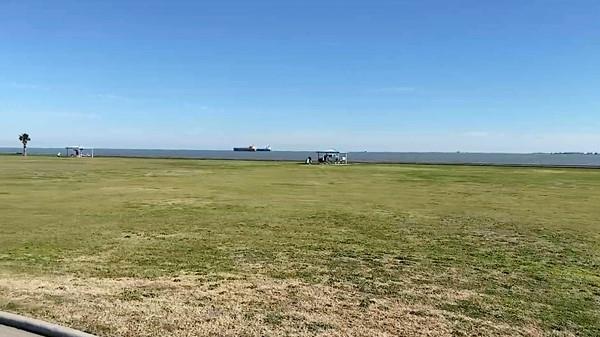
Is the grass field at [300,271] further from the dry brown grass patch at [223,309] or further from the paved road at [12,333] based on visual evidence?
the paved road at [12,333]

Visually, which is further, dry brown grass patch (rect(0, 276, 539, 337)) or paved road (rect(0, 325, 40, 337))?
dry brown grass patch (rect(0, 276, 539, 337))

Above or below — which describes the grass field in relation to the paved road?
above

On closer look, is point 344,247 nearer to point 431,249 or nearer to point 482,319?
point 431,249

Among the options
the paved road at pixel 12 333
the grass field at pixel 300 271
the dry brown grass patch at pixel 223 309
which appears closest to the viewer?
the paved road at pixel 12 333

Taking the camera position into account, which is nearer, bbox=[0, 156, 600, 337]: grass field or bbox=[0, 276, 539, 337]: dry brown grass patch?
bbox=[0, 276, 539, 337]: dry brown grass patch

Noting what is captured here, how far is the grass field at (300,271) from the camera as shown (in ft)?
20.1

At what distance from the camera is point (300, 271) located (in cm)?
861

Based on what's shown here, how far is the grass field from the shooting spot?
20.1 feet

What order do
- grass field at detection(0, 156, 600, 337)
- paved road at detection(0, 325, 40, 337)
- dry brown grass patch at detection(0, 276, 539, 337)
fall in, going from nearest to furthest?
1. paved road at detection(0, 325, 40, 337)
2. dry brown grass patch at detection(0, 276, 539, 337)
3. grass field at detection(0, 156, 600, 337)

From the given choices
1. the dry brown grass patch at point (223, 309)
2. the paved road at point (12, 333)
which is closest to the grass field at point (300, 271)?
the dry brown grass patch at point (223, 309)

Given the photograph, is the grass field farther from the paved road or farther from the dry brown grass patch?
the paved road

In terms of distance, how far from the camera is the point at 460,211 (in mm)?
17719

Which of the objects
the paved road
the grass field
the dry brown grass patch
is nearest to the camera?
the paved road

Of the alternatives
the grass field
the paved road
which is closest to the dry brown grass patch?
the grass field
